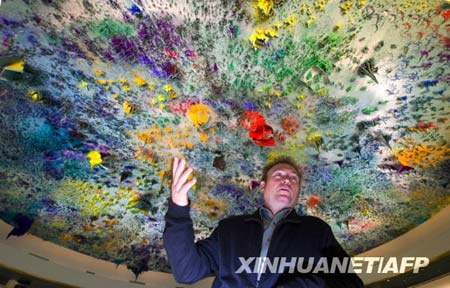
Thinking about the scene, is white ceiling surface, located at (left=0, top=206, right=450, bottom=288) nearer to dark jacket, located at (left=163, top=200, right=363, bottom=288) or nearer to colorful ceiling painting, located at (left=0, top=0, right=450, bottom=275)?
colorful ceiling painting, located at (left=0, top=0, right=450, bottom=275)

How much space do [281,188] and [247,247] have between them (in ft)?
1.27

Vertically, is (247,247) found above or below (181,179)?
below

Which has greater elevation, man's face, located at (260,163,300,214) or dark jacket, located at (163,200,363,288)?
man's face, located at (260,163,300,214)

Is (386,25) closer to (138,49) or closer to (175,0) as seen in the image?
(175,0)

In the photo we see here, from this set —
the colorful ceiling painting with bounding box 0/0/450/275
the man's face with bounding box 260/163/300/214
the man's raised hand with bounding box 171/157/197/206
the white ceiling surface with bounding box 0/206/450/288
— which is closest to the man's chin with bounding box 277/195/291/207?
the man's face with bounding box 260/163/300/214

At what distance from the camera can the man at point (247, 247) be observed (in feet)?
4.01

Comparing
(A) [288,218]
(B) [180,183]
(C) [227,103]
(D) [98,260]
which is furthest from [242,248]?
(D) [98,260]

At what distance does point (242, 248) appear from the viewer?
1.34m

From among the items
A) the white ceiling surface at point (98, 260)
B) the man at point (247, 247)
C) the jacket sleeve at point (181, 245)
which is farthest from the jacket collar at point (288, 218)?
the white ceiling surface at point (98, 260)

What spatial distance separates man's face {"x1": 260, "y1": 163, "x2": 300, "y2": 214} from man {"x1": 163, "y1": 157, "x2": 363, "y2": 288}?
Result: 5cm

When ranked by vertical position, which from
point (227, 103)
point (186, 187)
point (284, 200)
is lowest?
point (186, 187)

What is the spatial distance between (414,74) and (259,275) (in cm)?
177

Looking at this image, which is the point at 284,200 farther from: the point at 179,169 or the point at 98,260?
the point at 98,260

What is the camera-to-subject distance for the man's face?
61.8 inches
